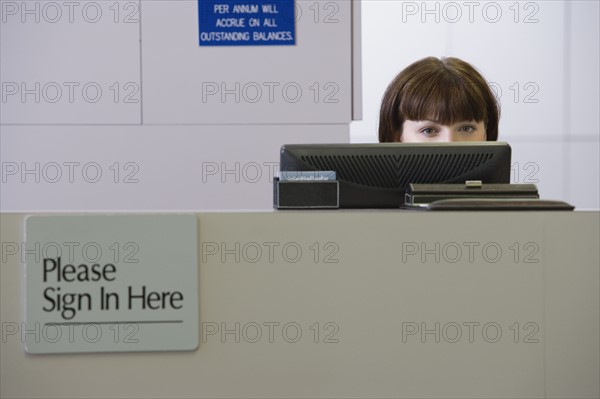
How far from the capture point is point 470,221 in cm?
84

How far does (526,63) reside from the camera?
314 cm

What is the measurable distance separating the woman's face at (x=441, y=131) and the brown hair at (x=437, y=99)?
0.05ft

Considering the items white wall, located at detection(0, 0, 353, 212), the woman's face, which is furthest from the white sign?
white wall, located at detection(0, 0, 353, 212)

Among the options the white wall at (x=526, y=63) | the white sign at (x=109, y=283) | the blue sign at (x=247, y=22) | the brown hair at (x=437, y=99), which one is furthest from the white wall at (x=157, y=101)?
the white sign at (x=109, y=283)

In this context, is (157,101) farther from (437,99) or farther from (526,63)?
(526,63)

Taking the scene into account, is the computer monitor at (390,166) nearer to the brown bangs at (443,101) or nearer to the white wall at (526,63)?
the brown bangs at (443,101)

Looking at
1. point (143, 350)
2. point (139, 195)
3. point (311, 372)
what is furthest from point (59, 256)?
point (139, 195)

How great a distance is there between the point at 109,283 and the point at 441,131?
1.35m

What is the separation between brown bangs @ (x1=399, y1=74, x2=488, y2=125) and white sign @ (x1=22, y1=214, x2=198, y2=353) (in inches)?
51.8

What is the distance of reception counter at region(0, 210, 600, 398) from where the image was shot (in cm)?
84

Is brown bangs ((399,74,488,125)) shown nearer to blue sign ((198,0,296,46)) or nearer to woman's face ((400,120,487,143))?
woman's face ((400,120,487,143))

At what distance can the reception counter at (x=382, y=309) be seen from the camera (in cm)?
84

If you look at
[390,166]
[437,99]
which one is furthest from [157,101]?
[390,166]

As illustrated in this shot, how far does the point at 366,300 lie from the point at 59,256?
344 millimetres
